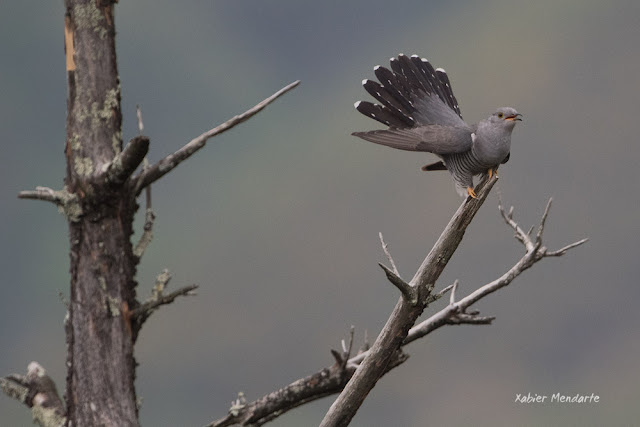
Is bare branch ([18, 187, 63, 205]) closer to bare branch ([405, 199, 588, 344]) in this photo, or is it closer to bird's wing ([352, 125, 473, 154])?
bird's wing ([352, 125, 473, 154])

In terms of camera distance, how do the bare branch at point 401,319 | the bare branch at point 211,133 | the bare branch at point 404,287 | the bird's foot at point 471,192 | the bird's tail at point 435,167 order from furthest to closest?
→ the bird's tail at point 435,167 → the bare branch at point 211,133 → the bird's foot at point 471,192 → the bare branch at point 401,319 → the bare branch at point 404,287

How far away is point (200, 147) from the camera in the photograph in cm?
556

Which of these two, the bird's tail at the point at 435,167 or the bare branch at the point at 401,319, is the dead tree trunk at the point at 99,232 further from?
the bare branch at the point at 401,319

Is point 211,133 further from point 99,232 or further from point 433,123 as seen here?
point 433,123

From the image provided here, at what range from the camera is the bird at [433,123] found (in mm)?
5324

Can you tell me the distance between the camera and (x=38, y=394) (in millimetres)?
6062

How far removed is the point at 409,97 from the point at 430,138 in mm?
408

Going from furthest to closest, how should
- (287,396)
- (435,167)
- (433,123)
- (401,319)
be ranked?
(287,396) → (435,167) → (433,123) → (401,319)

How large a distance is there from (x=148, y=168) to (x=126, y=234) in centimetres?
48

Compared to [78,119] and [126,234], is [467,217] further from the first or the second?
[78,119]

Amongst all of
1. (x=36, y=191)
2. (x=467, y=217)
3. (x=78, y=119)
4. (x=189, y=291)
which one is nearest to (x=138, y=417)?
(x=189, y=291)

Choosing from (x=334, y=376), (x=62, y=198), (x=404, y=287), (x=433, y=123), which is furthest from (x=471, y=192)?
(x=62, y=198)

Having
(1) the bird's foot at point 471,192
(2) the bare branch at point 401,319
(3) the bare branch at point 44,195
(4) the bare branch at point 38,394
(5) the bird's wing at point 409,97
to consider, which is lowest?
(2) the bare branch at point 401,319

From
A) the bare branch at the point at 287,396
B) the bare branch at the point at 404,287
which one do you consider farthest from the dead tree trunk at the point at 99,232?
the bare branch at the point at 404,287
